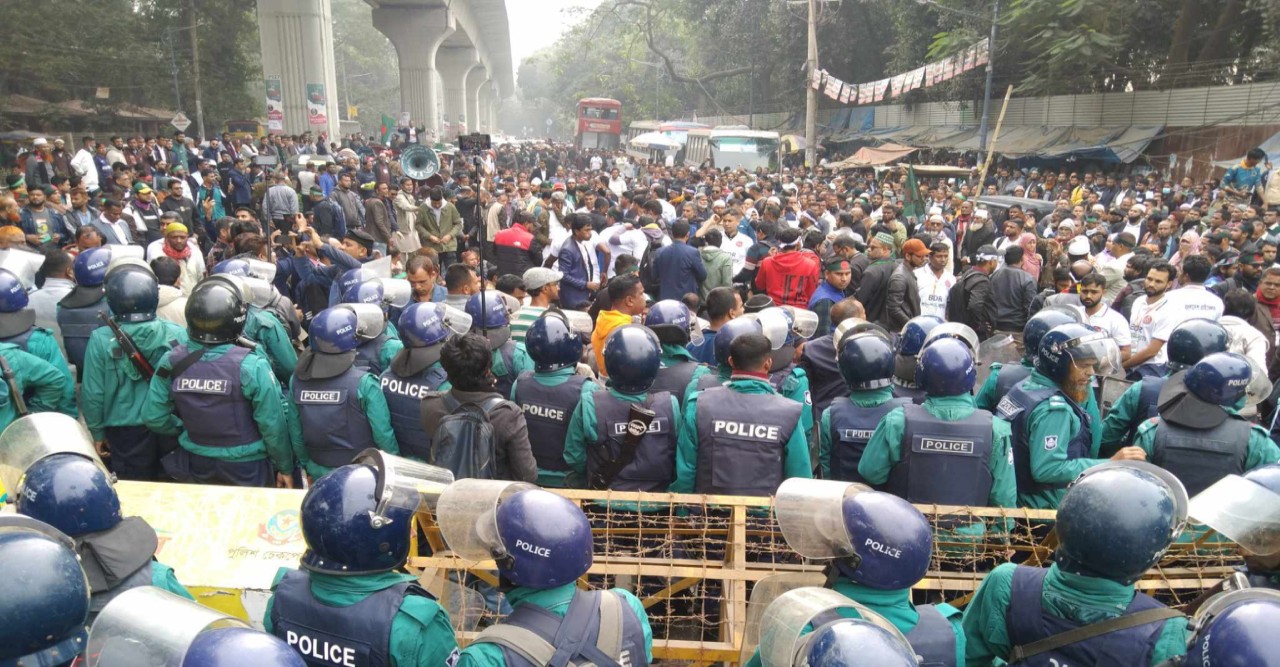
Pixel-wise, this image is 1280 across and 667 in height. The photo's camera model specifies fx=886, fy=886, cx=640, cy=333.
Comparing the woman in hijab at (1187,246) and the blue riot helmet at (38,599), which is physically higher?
the woman in hijab at (1187,246)

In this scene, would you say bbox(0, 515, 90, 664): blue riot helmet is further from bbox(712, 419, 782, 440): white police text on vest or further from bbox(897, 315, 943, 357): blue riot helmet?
bbox(897, 315, 943, 357): blue riot helmet

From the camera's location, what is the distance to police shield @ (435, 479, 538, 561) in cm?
260

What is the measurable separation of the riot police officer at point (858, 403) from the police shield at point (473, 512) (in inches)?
91.1

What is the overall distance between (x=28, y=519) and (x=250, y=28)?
39.9m

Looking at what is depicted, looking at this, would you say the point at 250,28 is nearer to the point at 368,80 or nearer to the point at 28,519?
the point at 28,519

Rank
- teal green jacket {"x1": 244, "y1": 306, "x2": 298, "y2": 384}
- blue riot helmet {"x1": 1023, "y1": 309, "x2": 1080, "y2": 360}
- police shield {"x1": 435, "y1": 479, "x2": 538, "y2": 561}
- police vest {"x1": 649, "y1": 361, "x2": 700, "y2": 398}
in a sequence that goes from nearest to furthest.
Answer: police shield {"x1": 435, "y1": 479, "x2": 538, "y2": 561}, blue riot helmet {"x1": 1023, "y1": 309, "x2": 1080, "y2": 360}, police vest {"x1": 649, "y1": 361, "x2": 700, "y2": 398}, teal green jacket {"x1": 244, "y1": 306, "x2": 298, "y2": 384}

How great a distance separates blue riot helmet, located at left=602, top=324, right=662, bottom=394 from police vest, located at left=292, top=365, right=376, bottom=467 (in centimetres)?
143

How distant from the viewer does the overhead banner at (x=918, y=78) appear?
25.1 metres

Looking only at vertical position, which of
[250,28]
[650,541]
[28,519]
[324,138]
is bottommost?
[650,541]

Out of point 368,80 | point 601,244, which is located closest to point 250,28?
point 601,244

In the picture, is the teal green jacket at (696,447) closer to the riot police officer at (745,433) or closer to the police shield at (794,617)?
the riot police officer at (745,433)

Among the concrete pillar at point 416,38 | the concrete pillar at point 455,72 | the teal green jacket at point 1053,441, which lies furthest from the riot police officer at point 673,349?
the concrete pillar at point 455,72

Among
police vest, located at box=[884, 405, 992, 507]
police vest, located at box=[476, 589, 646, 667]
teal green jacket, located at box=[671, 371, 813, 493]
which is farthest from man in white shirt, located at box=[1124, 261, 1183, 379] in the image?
police vest, located at box=[476, 589, 646, 667]

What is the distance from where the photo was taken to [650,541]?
14.4 ft
